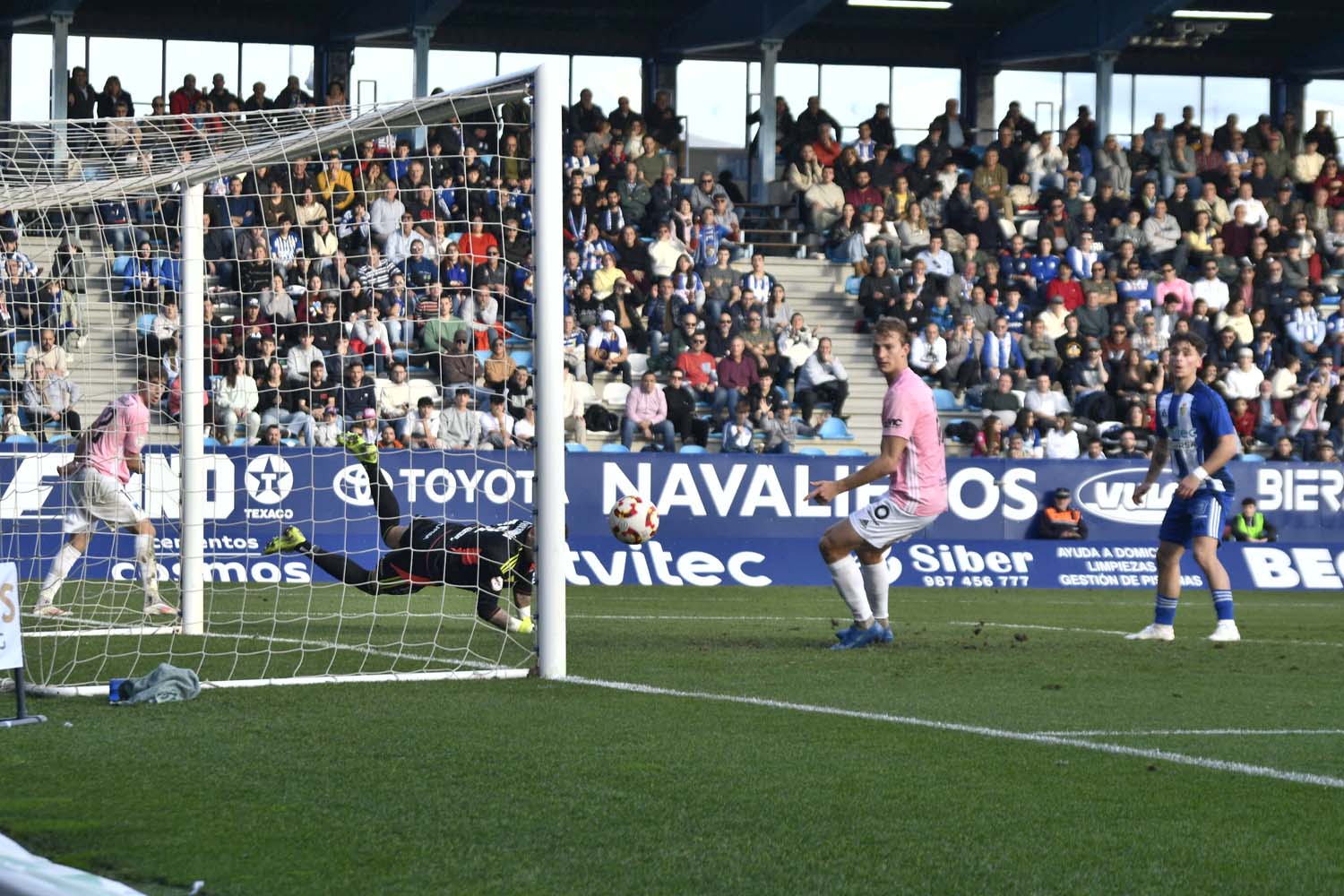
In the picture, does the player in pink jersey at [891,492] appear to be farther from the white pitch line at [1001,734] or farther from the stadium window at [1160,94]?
the stadium window at [1160,94]

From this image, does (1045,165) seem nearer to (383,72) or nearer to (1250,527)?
(1250,527)

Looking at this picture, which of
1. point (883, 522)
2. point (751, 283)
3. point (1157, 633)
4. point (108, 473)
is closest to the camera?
point (883, 522)

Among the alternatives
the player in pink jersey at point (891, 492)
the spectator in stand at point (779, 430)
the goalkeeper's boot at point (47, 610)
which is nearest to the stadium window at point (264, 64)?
the spectator in stand at point (779, 430)

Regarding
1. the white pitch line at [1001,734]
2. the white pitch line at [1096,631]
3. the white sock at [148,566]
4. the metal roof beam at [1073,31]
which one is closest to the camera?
the white pitch line at [1001,734]

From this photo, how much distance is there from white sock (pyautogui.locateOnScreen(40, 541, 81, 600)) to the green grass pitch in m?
4.08

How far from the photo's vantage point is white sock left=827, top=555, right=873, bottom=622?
11023 millimetres

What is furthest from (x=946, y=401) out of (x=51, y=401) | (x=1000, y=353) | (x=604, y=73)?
(x=51, y=401)

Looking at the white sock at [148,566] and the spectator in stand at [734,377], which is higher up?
the spectator in stand at [734,377]

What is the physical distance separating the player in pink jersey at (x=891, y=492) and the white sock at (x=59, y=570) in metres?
6.31

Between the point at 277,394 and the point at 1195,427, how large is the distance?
374 inches

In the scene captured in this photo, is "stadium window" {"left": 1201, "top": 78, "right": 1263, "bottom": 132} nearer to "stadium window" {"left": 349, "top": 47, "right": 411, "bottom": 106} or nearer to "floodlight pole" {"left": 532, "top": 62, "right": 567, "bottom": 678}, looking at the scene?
"stadium window" {"left": 349, "top": 47, "right": 411, "bottom": 106}

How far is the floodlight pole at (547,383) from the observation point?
8984 millimetres

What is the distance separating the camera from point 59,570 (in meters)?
14.2

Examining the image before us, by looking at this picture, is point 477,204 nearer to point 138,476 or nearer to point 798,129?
point 138,476
